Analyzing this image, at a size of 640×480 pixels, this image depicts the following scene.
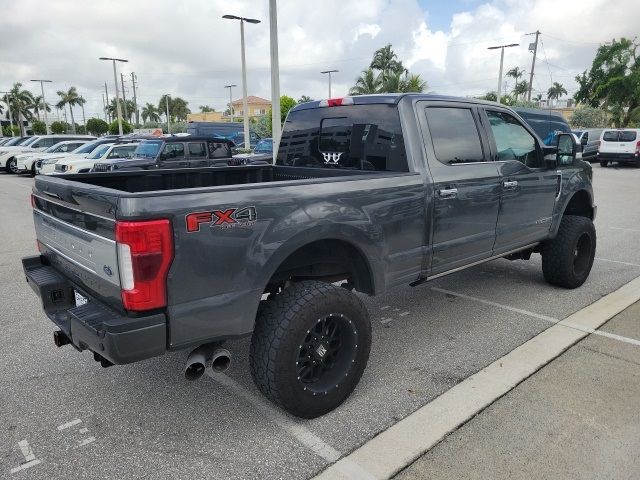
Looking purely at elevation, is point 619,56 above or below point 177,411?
above

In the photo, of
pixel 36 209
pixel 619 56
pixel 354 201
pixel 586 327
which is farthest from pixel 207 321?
pixel 619 56

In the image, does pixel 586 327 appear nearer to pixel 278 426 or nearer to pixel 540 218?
pixel 540 218

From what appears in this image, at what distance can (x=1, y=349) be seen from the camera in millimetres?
3775

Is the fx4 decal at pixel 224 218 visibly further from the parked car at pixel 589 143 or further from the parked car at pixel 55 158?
the parked car at pixel 589 143

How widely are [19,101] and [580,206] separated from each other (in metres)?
94.5

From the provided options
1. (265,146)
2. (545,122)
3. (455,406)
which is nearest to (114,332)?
(455,406)

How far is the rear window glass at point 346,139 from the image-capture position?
11.6ft

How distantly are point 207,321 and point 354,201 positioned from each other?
1124 mm

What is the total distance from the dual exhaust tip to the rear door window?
2074mm

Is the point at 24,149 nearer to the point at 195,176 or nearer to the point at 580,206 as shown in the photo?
the point at 195,176

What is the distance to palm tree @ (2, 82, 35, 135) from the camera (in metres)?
81.4

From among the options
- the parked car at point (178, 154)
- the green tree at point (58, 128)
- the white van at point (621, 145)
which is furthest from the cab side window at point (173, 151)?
the green tree at point (58, 128)

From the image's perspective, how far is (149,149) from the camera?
1282 cm

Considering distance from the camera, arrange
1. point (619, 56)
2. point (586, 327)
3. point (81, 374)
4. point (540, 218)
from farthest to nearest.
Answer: point (619, 56)
point (540, 218)
point (586, 327)
point (81, 374)
